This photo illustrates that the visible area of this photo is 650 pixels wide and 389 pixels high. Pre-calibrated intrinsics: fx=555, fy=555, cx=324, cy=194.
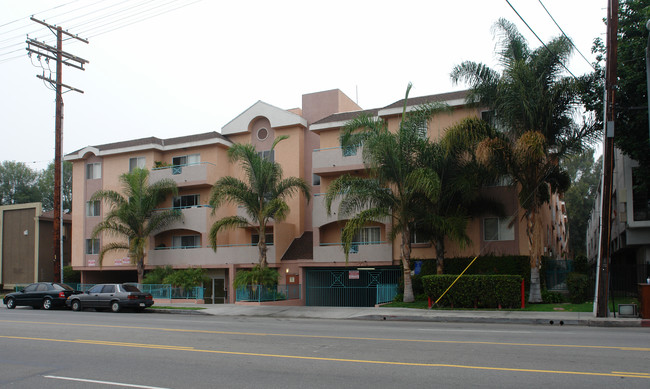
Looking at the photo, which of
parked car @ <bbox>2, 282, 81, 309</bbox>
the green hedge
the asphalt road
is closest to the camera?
the asphalt road

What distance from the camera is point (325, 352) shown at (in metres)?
10.9

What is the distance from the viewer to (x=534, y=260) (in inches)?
891

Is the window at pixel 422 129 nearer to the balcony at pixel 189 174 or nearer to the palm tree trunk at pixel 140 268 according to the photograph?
the balcony at pixel 189 174

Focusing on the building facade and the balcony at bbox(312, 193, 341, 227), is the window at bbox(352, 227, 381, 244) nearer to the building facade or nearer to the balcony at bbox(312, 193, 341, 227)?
the balcony at bbox(312, 193, 341, 227)

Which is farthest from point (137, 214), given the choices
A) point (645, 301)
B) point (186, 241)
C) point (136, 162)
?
point (645, 301)

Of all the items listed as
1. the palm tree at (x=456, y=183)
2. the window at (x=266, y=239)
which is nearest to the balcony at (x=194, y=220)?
the window at (x=266, y=239)

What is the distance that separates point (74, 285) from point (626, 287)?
33095 mm

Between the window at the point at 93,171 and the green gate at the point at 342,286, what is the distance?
59.5ft

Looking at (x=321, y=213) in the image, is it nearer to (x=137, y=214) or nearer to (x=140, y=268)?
(x=137, y=214)

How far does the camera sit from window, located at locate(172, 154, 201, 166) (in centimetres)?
3653

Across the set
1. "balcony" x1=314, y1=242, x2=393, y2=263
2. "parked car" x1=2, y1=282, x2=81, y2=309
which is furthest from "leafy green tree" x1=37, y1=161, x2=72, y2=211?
"balcony" x1=314, y1=242, x2=393, y2=263

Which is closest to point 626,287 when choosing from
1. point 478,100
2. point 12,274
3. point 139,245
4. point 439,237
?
point 439,237

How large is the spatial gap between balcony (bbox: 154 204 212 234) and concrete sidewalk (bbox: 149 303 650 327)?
30.3 ft

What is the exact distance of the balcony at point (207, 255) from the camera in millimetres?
32000
